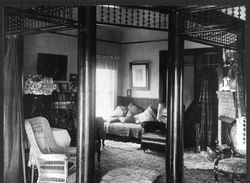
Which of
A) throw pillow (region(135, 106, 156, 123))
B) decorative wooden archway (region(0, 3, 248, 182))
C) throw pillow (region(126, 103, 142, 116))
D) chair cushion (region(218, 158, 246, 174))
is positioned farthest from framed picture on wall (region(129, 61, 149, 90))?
decorative wooden archway (region(0, 3, 248, 182))

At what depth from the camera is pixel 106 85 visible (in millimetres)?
10602

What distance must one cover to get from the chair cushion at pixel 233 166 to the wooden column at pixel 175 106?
145cm

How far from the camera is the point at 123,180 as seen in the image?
200 inches

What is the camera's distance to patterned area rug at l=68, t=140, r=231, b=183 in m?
5.68

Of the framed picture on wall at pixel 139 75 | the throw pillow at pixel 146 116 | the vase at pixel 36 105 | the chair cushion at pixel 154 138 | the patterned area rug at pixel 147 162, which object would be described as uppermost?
the framed picture on wall at pixel 139 75

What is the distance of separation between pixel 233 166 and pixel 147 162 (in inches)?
97.4

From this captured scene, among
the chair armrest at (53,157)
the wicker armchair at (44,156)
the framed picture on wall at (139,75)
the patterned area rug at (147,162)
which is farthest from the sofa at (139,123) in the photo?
the chair armrest at (53,157)

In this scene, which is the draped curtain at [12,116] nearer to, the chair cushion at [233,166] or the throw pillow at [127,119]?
the chair cushion at [233,166]

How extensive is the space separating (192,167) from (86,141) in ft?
12.8

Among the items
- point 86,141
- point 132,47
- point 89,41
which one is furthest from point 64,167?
point 132,47

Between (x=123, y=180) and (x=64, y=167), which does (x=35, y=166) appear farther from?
(x=123, y=180)

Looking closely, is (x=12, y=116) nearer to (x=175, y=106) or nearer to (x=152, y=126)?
(x=175, y=106)

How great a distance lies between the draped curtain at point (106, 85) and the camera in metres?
10.4

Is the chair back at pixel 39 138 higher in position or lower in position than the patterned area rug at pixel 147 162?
higher
